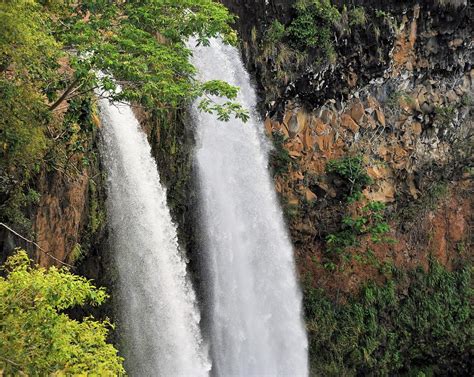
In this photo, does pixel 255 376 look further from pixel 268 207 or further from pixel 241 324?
pixel 268 207

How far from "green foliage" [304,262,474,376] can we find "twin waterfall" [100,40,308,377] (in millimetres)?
869

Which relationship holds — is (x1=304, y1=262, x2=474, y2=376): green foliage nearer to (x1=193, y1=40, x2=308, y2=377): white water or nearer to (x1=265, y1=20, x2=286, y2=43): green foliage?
(x1=193, y1=40, x2=308, y2=377): white water

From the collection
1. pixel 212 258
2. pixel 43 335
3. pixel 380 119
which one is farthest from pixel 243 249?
pixel 43 335

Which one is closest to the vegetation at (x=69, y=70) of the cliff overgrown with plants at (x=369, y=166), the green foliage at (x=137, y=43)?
the green foliage at (x=137, y=43)

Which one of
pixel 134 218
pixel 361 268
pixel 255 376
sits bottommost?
pixel 255 376

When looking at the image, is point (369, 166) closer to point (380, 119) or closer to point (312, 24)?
point (380, 119)

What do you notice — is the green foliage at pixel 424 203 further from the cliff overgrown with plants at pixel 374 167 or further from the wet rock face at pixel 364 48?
the wet rock face at pixel 364 48

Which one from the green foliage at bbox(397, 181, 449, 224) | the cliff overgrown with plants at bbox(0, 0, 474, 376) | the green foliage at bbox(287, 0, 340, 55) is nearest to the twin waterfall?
the cliff overgrown with plants at bbox(0, 0, 474, 376)

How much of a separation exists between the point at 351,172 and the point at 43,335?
34.2 ft

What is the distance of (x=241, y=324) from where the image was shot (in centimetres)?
1048

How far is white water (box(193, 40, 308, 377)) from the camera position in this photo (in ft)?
33.1

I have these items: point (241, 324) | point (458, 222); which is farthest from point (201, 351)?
point (458, 222)

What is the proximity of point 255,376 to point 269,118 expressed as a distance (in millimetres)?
5884

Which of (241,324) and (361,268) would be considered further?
(361,268)
